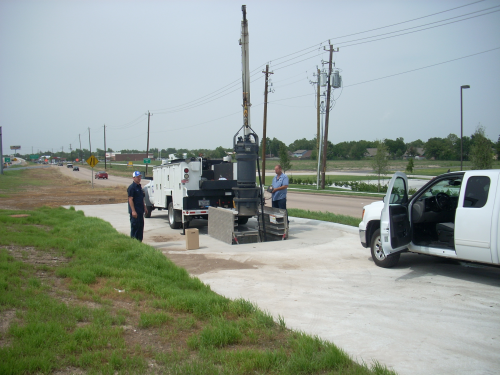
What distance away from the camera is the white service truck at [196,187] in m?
13.1

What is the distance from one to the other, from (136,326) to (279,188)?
788cm

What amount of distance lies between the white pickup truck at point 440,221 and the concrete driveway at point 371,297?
1.66ft

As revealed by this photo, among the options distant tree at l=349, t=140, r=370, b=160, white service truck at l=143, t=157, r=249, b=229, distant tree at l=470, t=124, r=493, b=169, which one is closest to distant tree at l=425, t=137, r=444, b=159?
distant tree at l=349, t=140, r=370, b=160

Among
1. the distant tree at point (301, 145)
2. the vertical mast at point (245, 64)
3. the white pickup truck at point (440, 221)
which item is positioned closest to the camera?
the white pickup truck at point (440, 221)

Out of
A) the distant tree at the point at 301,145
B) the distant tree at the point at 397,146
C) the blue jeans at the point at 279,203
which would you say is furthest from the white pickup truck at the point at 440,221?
the distant tree at the point at 301,145

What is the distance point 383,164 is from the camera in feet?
124

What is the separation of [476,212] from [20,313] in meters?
6.34

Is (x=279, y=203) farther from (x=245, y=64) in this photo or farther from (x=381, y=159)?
(x=381, y=159)

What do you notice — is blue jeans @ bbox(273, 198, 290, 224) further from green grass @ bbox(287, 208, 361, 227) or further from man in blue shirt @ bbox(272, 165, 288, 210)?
green grass @ bbox(287, 208, 361, 227)

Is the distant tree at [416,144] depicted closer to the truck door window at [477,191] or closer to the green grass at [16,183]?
the green grass at [16,183]

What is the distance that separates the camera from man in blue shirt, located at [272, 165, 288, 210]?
12.3 metres

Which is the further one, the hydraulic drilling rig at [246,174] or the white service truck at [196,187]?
the white service truck at [196,187]

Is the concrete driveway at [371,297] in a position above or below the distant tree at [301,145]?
below

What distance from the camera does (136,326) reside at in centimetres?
489
